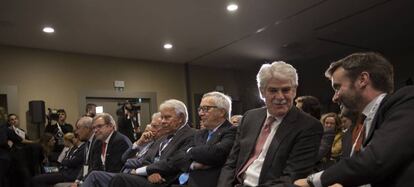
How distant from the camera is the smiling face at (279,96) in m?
2.14

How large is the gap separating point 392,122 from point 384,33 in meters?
5.21

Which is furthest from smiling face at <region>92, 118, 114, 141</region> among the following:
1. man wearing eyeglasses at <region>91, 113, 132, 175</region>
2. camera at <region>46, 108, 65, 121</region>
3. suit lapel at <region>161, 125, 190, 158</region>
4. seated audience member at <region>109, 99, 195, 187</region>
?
camera at <region>46, 108, 65, 121</region>

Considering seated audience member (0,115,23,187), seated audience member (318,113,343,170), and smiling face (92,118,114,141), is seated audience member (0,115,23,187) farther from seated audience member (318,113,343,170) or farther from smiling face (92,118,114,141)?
seated audience member (318,113,343,170)

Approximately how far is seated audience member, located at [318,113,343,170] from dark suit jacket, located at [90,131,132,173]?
1.91 metres

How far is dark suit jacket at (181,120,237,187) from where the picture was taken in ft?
8.49

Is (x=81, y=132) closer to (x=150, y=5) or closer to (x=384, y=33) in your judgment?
(x=150, y=5)

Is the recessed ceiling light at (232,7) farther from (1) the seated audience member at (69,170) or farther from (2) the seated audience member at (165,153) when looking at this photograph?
(1) the seated audience member at (69,170)

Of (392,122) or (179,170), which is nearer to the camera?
(392,122)

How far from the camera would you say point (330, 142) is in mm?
3178

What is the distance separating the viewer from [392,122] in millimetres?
1403

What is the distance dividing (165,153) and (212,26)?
3.51m

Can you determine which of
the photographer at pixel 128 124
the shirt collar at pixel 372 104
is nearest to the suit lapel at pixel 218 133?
the shirt collar at pixel 372 104

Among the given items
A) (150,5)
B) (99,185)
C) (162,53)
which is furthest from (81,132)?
(162,53)

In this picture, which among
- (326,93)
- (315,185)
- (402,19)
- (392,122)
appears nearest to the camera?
(392,122)
